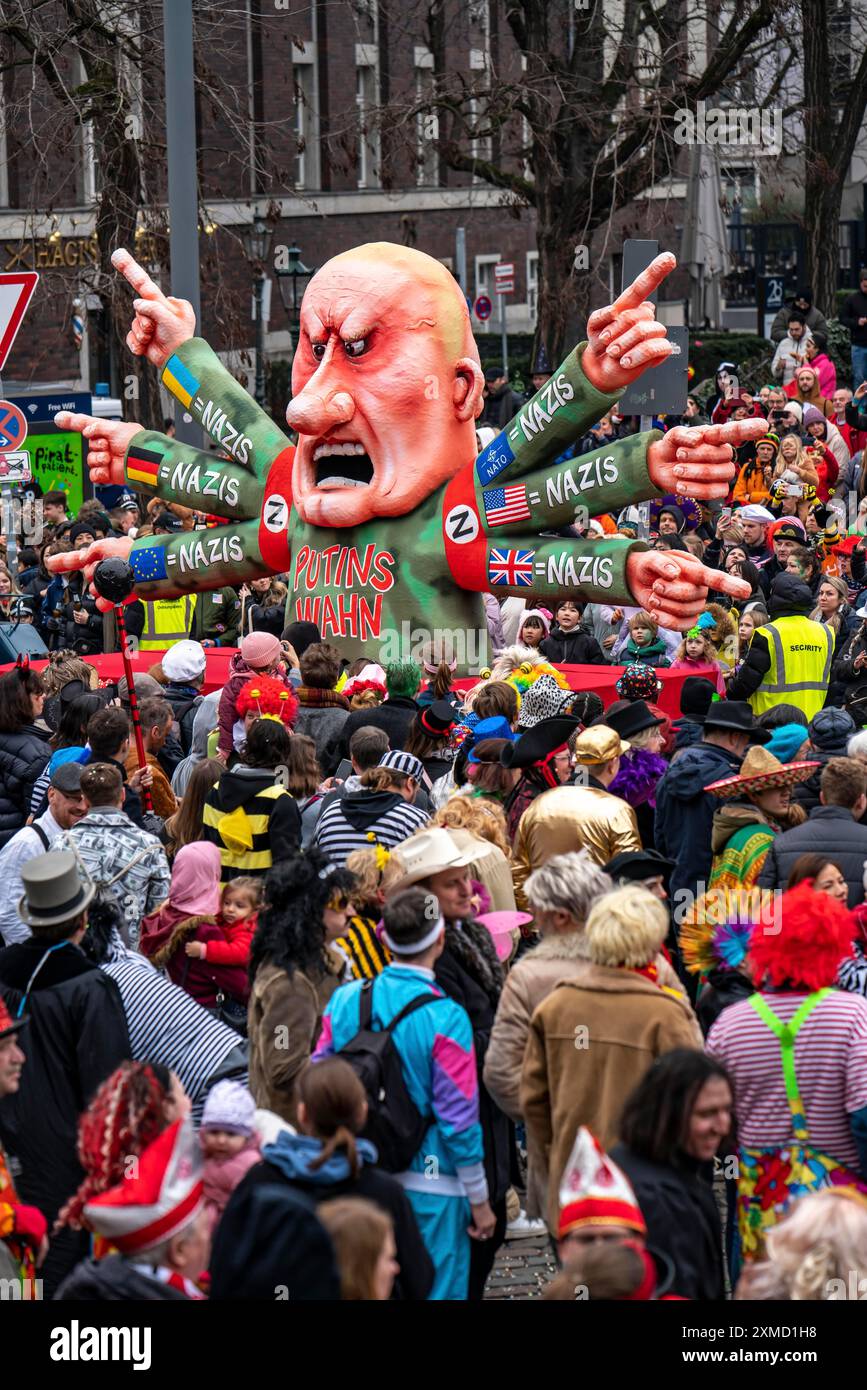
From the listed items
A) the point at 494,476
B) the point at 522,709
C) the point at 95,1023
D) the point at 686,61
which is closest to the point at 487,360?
the point at 686,61

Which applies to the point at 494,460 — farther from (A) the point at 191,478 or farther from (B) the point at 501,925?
(B) the point at 501,925

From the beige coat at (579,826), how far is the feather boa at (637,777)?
3.58ft

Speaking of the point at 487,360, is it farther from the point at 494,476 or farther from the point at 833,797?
the point at 833,797

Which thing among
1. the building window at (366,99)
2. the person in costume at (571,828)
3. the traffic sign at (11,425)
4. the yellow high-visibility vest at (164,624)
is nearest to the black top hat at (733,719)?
the person in costume at (571,828)

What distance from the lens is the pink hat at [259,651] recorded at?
9773 millimetres

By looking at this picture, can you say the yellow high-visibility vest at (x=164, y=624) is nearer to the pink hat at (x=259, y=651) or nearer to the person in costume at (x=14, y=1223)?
the pink hat at (x=259, y=651)

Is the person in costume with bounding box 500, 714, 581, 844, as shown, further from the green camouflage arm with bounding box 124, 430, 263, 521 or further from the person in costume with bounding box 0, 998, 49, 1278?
the green camouflage arm with bounding box 124, 430, 263, 521

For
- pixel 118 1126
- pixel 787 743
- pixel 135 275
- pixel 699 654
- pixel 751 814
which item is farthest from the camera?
pixel 135 275

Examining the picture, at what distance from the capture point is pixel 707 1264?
4516 millimetres

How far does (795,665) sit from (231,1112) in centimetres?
605

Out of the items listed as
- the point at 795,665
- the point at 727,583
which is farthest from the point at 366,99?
the point at 795,665

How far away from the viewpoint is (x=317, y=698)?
9477mm

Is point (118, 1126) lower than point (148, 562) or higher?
lower

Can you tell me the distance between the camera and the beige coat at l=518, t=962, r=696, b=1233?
17.2 ft
